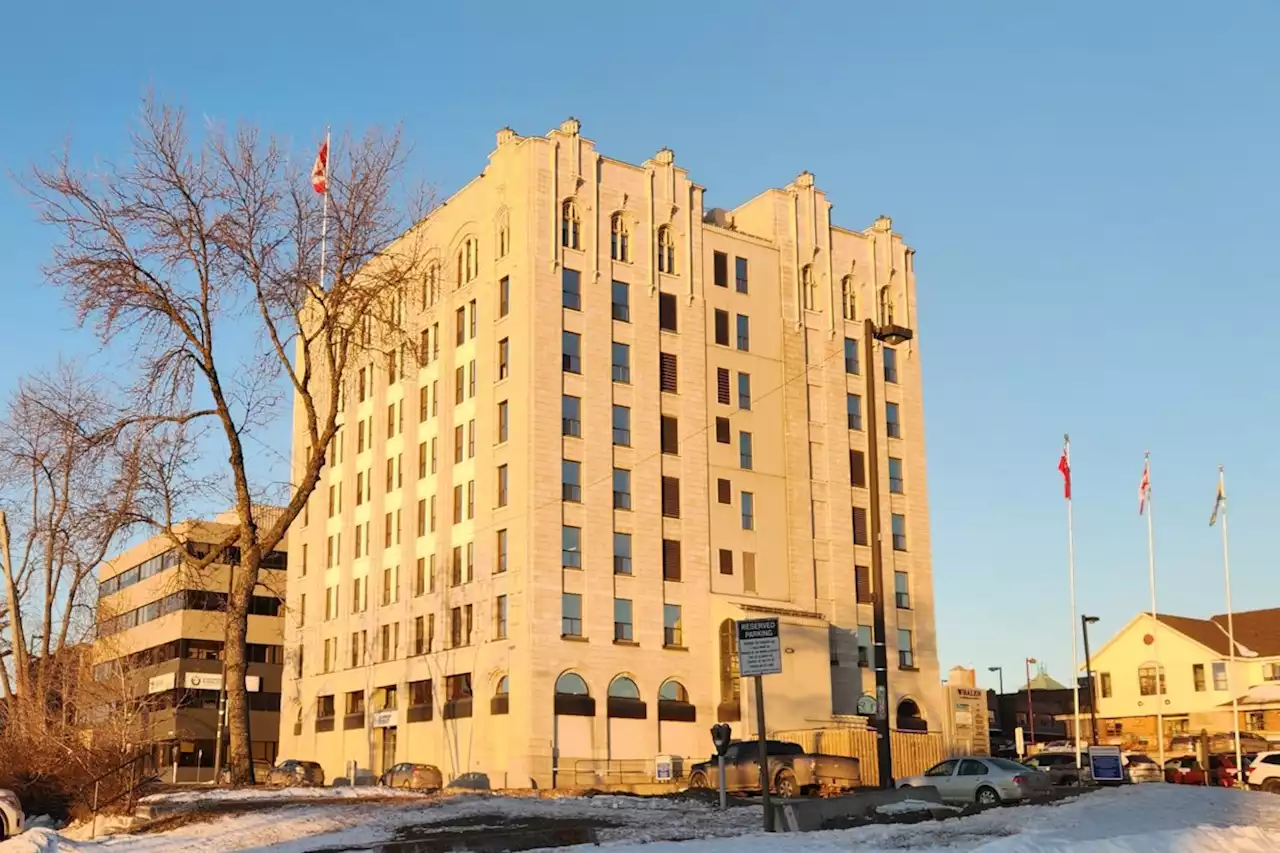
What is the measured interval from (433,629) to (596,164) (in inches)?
963

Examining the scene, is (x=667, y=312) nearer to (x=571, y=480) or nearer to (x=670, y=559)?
(x=571, y=480)

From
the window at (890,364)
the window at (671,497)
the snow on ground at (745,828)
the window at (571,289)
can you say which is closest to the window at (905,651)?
the window at (890,364)

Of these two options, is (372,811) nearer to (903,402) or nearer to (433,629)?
(433,629)

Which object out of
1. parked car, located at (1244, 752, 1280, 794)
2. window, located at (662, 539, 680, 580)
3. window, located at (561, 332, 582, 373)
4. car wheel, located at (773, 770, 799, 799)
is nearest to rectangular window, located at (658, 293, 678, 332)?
window, located at (561, 332, 582, 373)

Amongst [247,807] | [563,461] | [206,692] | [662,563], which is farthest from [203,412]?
[206,692]

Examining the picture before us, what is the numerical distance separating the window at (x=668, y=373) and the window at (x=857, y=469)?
40.0 ft

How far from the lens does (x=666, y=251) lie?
70375 mm

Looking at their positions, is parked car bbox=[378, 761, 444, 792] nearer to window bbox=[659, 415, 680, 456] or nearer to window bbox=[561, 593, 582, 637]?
window bbox=[561, 593, 582, 637]

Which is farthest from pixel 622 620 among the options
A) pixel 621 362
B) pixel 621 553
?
pixel 621 362

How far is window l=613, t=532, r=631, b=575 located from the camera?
211 ft

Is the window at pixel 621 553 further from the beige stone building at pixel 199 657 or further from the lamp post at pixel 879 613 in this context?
the beige stone building at pixel 199 657

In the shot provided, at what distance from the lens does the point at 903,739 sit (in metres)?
58.1

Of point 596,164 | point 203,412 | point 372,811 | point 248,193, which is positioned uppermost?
point 596,164

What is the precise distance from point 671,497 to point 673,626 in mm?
6227
